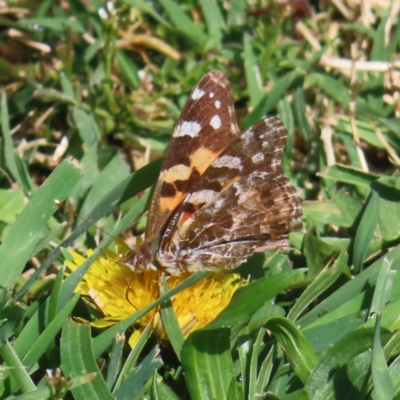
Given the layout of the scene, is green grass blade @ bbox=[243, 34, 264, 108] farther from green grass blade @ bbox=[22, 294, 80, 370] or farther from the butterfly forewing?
green grass blade @ bbox=[22, 294, 80, 370]

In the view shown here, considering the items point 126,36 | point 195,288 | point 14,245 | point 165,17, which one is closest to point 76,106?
point 126,36

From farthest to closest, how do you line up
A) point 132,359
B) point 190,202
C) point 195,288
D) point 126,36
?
point 126,36 < point 190,202 < point 195,288 < point 132,359

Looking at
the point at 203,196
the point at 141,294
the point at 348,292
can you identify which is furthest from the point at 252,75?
the point at 141,294

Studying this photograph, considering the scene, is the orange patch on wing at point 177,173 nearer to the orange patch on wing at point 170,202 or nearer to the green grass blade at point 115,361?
the orange patch on wing at point 170,202

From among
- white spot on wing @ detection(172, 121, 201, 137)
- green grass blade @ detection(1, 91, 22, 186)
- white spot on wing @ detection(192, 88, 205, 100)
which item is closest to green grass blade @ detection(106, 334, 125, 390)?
white spot on wing @ detection(172, 121, 201, 137)

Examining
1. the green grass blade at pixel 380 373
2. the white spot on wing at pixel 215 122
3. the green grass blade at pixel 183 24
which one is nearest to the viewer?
the green grass blade at pixel 380 373

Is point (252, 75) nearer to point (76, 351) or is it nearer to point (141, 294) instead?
point (141, 294)

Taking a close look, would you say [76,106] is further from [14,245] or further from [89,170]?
[14,245]

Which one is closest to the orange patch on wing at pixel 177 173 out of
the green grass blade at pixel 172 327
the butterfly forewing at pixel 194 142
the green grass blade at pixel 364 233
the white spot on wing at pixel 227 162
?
the butterfly forewing at pixel 194 142

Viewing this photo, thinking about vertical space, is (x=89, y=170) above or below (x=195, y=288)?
above
